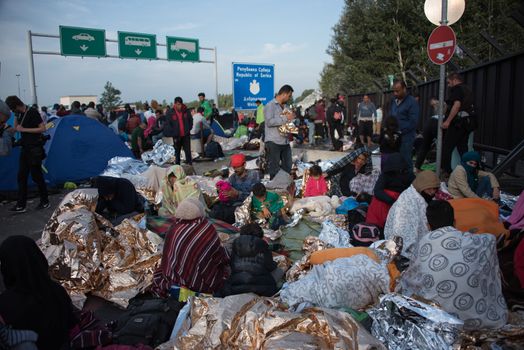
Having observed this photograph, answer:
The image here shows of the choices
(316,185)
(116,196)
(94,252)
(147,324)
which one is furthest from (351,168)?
(147,324)

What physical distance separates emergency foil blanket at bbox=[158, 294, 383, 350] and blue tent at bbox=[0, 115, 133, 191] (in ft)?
24.2

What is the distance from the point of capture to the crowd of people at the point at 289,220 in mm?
2592

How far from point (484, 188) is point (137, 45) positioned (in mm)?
16494

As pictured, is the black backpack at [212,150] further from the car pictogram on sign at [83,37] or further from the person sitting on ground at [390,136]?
the car pictogram on sign at [83,37]

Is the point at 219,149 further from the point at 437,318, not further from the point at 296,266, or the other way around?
the point at 437,318

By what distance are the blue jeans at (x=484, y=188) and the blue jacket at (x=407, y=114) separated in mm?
1667

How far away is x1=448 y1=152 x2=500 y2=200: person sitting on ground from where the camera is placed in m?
5.75

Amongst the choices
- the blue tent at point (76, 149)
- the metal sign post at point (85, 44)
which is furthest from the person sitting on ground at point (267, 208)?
the metal sign post at point (85, 44)

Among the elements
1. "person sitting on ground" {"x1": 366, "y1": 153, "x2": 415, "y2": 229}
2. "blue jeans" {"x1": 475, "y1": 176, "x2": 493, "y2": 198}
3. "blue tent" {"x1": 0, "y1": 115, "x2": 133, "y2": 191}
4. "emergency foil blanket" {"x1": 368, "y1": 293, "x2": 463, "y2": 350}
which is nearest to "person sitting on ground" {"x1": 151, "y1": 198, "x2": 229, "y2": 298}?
"emergency foil blanket" {"x1": 368, "y1": 293, "x2": 463, "y2": 350}

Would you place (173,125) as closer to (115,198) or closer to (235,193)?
(235,193)

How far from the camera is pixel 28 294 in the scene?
2.44 metres

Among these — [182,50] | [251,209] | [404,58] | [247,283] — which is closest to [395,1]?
[404,58]

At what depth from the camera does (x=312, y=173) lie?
7309 mm

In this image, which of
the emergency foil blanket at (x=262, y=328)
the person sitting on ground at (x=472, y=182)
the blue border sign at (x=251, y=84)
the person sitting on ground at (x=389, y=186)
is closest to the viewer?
the emergency foil blanket at (x=262, y=328)
